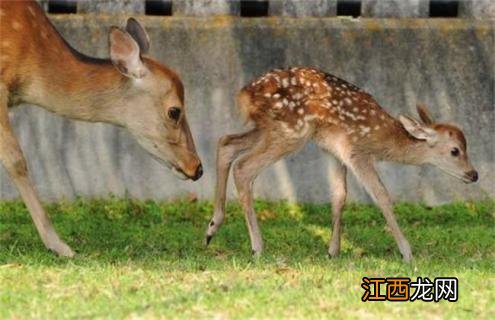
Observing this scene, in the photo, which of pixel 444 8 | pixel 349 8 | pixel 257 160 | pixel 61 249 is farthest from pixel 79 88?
pixel 444 8

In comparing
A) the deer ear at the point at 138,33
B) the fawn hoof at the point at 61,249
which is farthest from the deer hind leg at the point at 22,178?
the deer ear at the point at 138,33

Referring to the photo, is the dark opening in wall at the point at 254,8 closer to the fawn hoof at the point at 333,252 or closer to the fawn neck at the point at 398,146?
the fawn neck at the point at 398,146

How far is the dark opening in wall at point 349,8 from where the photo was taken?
46.5 ft

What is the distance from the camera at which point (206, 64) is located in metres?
13.7

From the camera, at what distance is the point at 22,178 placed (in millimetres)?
10391

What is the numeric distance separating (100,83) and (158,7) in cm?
358

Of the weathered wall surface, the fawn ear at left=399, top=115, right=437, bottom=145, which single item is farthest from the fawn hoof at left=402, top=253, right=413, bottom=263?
the weathered wall surface

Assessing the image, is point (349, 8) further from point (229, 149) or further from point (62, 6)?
point (229, 149)

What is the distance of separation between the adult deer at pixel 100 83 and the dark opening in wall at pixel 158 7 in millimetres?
3304

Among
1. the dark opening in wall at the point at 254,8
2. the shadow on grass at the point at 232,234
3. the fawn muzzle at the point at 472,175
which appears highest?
the dark opening in wall at the point at 254,8

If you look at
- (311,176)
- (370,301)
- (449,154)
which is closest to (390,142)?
(449,154)

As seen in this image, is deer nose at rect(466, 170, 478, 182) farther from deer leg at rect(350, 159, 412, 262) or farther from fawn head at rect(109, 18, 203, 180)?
fawn head at rect(109, 18, 203, 180)

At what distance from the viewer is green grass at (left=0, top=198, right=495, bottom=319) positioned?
26.4 feet

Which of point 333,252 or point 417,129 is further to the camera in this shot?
point 417,129
